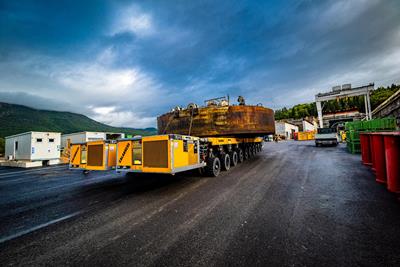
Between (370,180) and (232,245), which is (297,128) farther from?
(232,245)

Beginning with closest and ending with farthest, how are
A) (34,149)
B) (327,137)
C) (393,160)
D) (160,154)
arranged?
(393,160) < (160,154) < (34,149) < (327,137)

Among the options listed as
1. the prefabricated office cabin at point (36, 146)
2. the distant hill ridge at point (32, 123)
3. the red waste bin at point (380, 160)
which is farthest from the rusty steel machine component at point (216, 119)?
the distant hill ridge at point (32, 123)

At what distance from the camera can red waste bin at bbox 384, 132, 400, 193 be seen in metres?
4.04

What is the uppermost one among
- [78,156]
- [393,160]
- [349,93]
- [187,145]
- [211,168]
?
[349,93]

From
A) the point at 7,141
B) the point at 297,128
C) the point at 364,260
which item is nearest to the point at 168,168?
the point at 364,260

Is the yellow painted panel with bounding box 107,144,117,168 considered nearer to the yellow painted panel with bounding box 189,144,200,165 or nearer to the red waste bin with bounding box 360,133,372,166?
the yellow painted panel with bounding box 189,144,200,165

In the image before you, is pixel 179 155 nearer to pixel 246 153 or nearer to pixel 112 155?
pixel 112 155

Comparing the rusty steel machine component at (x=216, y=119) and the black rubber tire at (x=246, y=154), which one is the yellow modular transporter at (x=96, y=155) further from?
the black rubber tire at (x=246, y=154)

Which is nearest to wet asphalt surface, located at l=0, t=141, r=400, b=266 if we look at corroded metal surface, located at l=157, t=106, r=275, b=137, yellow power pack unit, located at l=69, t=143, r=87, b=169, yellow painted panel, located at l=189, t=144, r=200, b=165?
yellow painted panel, located at l=189, t=144, r=200, b=165

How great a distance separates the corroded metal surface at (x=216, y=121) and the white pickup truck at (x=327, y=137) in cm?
1485

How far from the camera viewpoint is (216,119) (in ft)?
26.2

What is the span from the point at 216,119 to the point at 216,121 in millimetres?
95

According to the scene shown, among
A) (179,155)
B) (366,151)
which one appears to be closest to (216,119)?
(179,155)

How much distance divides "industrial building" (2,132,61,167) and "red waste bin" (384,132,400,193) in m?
20.3
